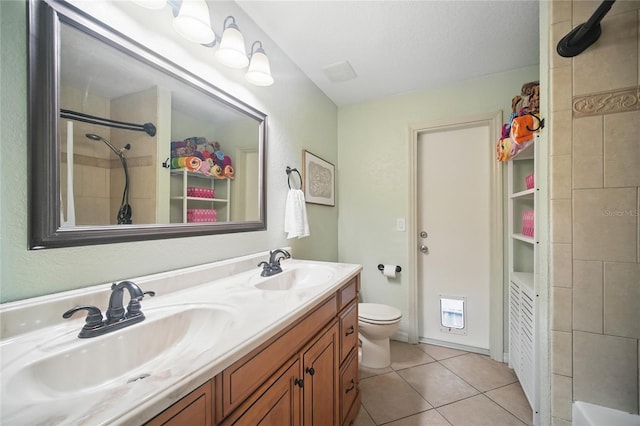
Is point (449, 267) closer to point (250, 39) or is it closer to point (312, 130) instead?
point (312, 130)

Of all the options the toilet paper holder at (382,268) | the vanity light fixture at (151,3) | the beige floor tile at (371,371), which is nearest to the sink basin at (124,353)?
the vanity light fixture at (151,3)

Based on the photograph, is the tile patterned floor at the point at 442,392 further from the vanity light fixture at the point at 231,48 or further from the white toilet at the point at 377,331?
the vanity light fixture at the point at 231,48

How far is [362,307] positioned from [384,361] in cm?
43

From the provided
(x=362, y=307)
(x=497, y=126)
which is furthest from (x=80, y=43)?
(x=497, y=126)

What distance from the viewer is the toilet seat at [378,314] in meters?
1.82

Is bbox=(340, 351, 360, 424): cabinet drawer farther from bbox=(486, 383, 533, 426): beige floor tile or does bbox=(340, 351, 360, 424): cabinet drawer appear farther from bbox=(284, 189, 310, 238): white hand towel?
bbox=(486, 383, 533, 426): beige floor tile

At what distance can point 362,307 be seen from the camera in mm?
2078

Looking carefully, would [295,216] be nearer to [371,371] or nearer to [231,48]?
[231,48]

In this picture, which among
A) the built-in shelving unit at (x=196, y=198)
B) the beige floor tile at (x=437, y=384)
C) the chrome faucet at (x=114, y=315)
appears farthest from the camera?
the beige floor tile at (x=437, y=384)

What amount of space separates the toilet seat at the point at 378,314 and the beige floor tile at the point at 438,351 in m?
0.63

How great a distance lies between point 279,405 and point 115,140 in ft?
3.37

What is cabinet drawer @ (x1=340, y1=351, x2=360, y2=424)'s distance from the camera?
49.2 inches

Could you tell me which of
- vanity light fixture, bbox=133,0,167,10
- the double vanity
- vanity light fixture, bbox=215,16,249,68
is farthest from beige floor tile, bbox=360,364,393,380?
vanity light fixture, bbox=133,0,167,10

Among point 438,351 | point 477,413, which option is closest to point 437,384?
point 477,413
